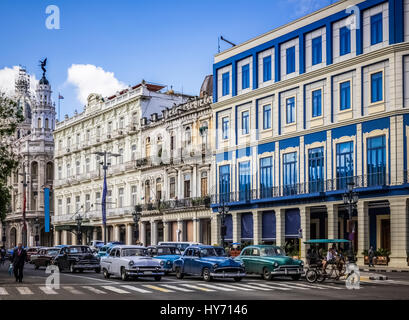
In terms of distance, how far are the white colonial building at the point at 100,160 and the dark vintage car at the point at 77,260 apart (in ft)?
89.3

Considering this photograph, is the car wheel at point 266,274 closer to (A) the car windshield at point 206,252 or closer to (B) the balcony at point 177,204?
(A) the car windshield at point 206,252

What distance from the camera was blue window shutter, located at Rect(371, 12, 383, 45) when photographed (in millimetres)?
44125

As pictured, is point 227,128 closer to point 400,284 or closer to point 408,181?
point 408,181

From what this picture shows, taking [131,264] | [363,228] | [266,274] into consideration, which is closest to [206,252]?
[266,274]

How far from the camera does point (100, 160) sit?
78438 mm

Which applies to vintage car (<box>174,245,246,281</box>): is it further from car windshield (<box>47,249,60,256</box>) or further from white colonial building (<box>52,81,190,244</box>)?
white colonial building (<box>52,81,190,244</box>)

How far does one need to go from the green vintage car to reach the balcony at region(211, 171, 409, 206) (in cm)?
1286

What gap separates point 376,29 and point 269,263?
19.3 m

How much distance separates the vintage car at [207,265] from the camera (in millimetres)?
30688

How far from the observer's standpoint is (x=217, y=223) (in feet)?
191

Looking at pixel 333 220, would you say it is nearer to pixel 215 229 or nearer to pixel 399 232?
pixel 399 232

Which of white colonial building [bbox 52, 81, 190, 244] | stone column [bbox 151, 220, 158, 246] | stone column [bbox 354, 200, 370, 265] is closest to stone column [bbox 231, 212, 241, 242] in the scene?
stone column [bbox 151, 220, 158, 246]

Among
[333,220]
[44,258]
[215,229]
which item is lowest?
[44,258]
